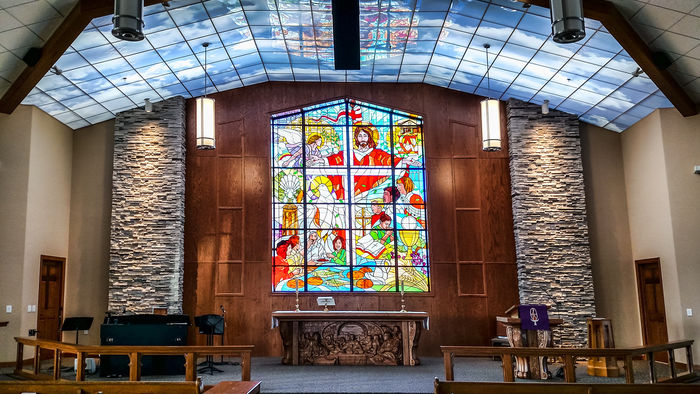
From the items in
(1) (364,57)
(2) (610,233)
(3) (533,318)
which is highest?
(1) (364,57)

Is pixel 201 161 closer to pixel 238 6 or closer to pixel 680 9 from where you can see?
pixel 238 6

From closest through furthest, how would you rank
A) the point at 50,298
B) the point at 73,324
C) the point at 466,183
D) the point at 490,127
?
the point at 73,324, the point at 490,127, the point at 50,298, the point at 466,183

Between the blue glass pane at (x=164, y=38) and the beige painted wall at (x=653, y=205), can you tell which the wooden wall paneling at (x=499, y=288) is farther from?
the blue glass pane at (x=164, y=38)

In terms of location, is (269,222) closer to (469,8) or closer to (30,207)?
(30,207)

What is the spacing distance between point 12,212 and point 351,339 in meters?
5.51

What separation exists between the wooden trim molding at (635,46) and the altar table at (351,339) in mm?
4632

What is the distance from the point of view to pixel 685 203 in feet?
31.2

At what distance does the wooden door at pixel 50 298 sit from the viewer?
9961mm

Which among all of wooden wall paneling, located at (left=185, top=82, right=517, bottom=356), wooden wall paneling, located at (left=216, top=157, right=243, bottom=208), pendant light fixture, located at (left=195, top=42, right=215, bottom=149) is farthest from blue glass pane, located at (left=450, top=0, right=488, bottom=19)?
wooden wall paneling, located at (left=216, top=157, right=243, bottom=208)

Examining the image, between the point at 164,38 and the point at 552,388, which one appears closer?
the point at 552,388

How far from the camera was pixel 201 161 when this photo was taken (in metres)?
11.4

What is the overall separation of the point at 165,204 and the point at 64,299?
7.68 ft

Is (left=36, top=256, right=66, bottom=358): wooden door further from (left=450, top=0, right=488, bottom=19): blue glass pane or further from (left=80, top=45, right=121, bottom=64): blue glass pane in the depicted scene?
(left=450, top=0, right=488, bottom=19): blue glass pane

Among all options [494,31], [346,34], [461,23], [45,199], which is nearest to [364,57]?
[346,34]
